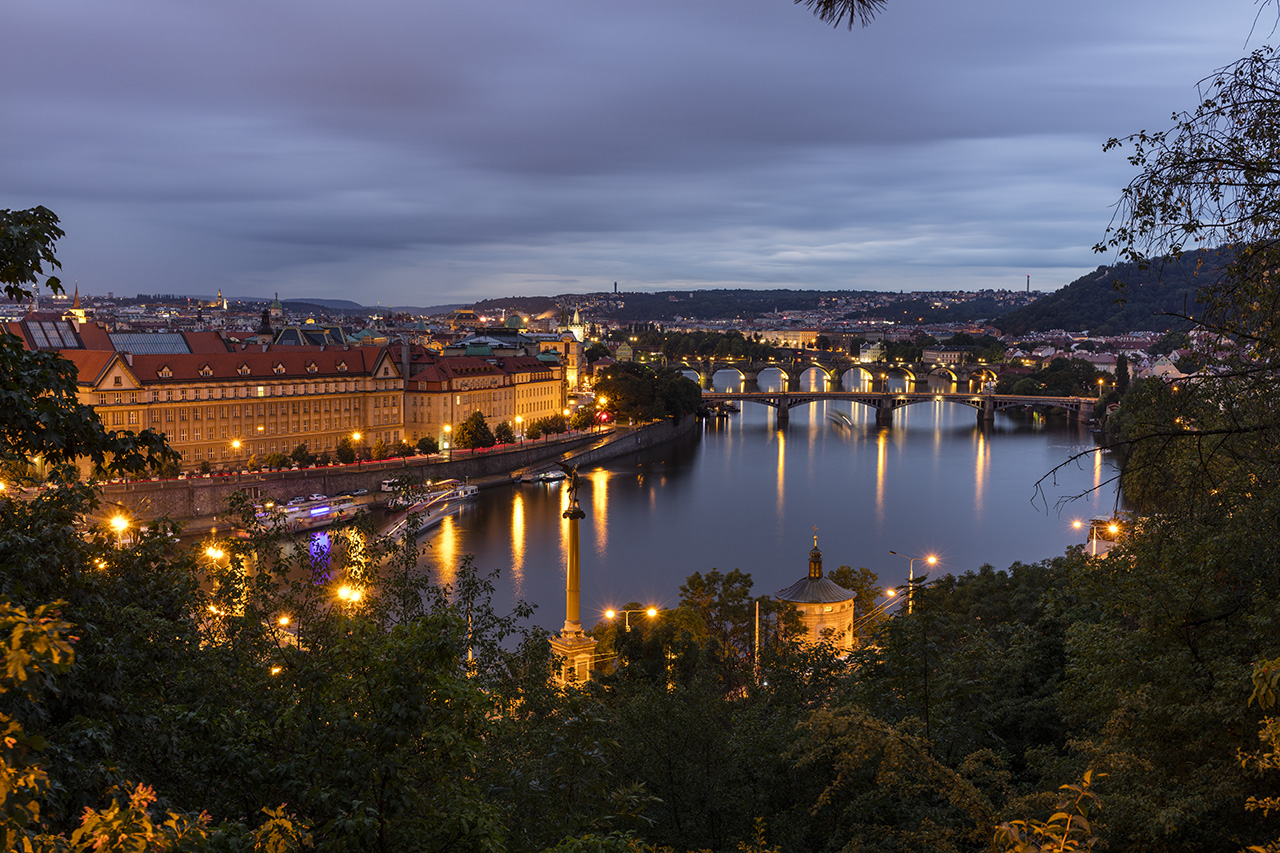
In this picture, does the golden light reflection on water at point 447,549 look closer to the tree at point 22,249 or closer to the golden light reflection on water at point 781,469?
the golden light reflection on water at point 781,469

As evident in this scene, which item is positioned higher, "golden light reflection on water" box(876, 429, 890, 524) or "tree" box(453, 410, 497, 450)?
"tree" box(453, 410, 497, 450)

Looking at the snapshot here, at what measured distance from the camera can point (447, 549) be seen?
66.9 ft

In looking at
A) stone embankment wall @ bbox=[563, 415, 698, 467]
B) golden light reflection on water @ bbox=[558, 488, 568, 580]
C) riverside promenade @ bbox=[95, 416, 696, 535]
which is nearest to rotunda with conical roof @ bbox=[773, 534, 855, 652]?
golden light reflection on water @ bbox=[558, 488, 568, 580]

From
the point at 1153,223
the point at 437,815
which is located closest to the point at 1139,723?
the point at 1153,223

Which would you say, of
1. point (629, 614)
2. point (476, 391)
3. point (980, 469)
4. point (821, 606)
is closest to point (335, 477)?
point (476, 391)

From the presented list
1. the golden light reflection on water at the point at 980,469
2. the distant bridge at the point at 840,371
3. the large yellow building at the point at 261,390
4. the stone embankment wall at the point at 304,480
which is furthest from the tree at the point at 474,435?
the distant bridge at the point at 840,371

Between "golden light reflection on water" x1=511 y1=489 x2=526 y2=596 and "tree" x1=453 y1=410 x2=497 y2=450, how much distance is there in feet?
11.8

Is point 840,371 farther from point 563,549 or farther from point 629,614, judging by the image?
point 629,614

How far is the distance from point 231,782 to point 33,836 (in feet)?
4.48

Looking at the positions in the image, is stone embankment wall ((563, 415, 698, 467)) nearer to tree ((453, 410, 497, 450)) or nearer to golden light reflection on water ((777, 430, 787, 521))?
tree ((453, 410, 497, 450))

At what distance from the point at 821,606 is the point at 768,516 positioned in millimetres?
13129

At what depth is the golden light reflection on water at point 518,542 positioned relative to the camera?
17.7m

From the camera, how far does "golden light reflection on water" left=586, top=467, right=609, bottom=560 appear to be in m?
21.0

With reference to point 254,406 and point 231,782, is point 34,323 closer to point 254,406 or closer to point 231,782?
point 254,406
